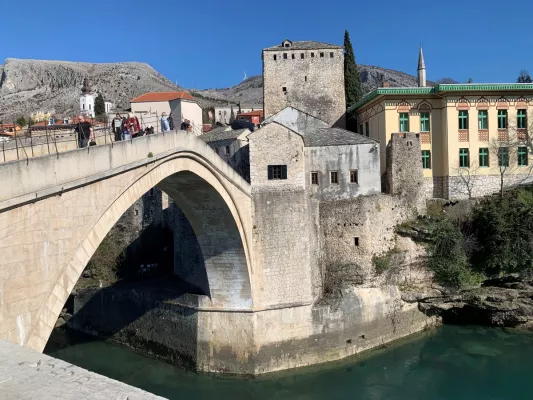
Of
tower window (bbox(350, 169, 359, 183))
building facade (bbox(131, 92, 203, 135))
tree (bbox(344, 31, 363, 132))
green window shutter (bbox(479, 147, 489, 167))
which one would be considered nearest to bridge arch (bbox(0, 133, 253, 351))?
tower window (bbox(350, 169, 359, 183))

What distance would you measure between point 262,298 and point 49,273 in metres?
10.8

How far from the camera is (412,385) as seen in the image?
16.7 m

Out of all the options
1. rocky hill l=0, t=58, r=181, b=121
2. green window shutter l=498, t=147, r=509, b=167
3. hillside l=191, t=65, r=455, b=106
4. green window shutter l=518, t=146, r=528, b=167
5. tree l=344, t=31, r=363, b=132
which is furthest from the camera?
hillside l=191, t=65, r=455, b=106

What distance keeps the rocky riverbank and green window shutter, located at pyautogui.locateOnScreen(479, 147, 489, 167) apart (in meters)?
5.77

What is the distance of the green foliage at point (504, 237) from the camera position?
19906mm

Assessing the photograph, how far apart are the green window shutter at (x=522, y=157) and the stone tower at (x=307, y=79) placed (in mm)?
10069

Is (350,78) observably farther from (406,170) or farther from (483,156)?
(406,170)

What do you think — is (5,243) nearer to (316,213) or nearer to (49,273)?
(49,273)

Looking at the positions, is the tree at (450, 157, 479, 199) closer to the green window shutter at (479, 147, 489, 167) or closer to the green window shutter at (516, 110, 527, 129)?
the green window shutter at (479, 147, 489, 167)

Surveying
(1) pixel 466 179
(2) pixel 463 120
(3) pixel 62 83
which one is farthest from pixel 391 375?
(3) pixel 62 83

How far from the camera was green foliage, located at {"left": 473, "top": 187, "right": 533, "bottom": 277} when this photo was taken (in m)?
19.9

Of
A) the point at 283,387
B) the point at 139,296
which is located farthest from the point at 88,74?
the point at 283,387

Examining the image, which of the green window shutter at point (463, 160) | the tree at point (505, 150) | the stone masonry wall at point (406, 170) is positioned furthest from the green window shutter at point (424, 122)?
the tree at point (505, 150)

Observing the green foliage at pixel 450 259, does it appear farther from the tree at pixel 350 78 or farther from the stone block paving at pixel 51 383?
the stone block paving at pixel 51 383
